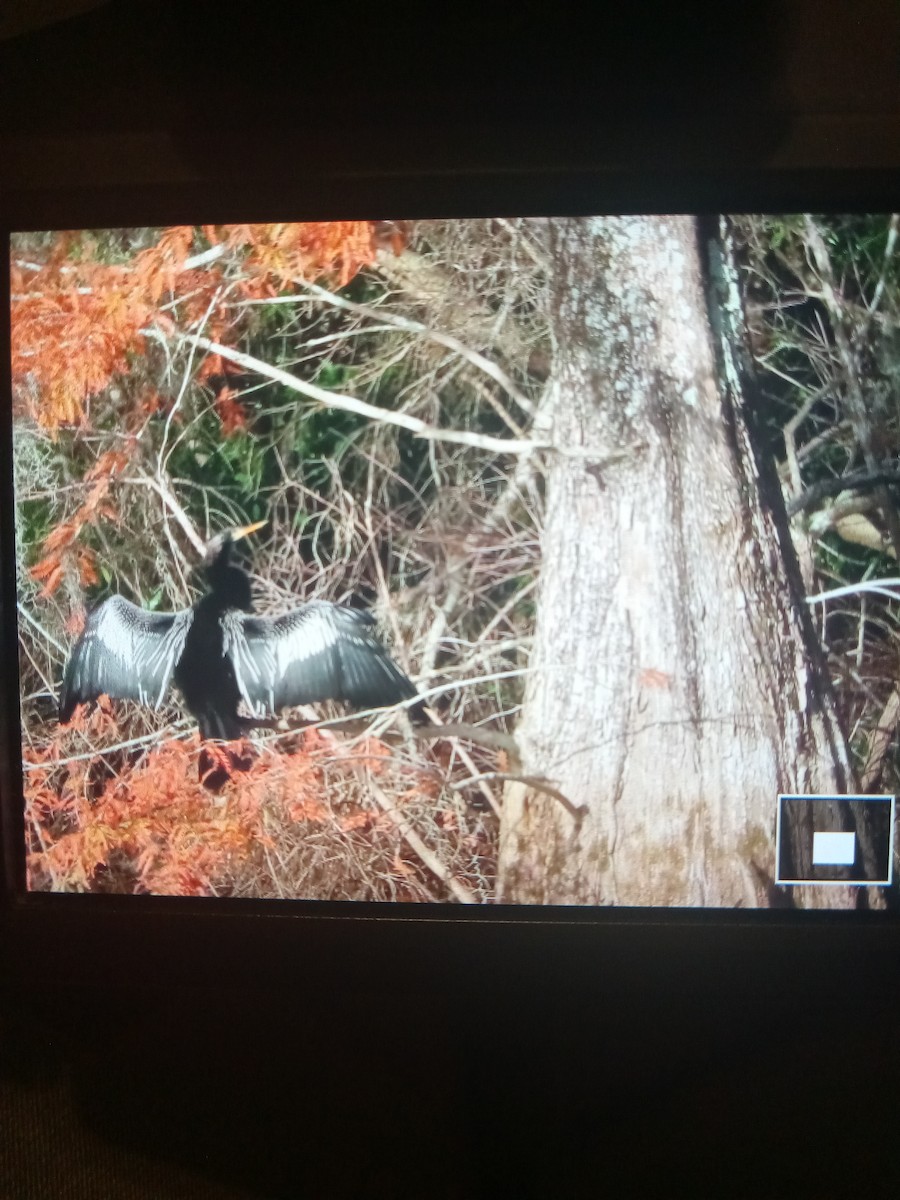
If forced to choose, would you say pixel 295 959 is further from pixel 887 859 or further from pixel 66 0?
pixel 66 0

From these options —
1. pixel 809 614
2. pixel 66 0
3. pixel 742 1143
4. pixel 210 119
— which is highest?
pixel 66 0

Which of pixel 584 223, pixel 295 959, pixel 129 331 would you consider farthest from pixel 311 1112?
pixel 584 223

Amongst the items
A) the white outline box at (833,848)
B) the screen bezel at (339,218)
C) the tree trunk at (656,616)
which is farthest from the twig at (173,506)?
the white outline box at (833,848)

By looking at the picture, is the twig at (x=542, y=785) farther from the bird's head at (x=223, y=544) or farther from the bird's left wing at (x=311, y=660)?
the bird's head at (x=223, y=544)

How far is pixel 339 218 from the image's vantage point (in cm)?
99

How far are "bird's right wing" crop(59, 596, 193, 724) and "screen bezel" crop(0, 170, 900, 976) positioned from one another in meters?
0.10

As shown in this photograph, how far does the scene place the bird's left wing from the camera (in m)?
1.00

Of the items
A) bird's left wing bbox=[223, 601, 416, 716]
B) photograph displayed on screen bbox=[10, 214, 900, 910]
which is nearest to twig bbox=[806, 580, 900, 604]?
photograph displayed on screen bbox=[10, 214, 900, 910]

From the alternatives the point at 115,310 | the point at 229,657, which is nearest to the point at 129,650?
the point at 229,657

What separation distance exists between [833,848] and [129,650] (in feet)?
2.64

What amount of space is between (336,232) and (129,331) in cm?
25

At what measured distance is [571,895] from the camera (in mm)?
1013

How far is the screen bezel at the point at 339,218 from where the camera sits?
975 millimetres

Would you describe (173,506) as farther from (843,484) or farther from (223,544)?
(843,484)
